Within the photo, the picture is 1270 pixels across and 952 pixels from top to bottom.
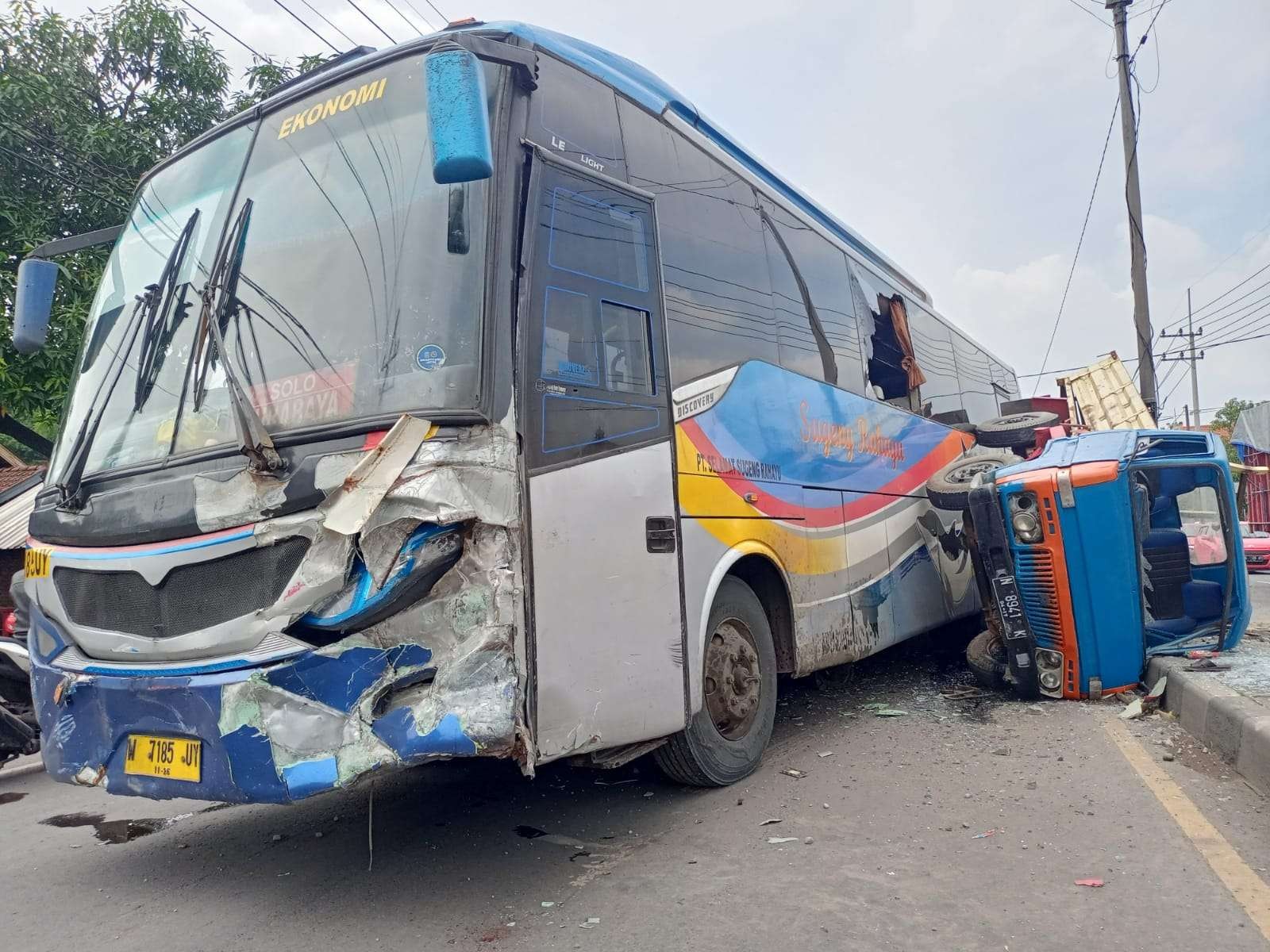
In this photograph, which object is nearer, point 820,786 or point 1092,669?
point 820,786

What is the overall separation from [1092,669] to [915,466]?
7.43 ft

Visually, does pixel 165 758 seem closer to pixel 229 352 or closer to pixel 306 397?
pixel 306 397

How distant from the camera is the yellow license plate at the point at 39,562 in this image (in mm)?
3914

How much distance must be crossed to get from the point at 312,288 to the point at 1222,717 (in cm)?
483

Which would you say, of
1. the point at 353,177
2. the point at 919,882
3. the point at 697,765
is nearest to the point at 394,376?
the point at 353,177

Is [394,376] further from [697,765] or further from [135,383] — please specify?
[697,765]

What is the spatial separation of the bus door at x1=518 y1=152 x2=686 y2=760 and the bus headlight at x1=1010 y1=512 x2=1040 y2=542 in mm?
3071

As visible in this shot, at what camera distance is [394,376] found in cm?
333

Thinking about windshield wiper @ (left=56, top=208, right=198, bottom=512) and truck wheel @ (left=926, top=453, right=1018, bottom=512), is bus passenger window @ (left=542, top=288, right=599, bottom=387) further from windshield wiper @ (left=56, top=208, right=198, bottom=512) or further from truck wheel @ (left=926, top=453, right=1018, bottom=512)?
truck wheel @ (left=926, top=453, right=1018, bottom=512)

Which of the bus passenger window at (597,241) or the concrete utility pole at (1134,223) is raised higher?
the concrete utility pole at (1134,223)

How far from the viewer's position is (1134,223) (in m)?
16.1

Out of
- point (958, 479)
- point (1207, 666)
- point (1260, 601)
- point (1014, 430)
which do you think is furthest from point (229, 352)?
point (1260, 601)

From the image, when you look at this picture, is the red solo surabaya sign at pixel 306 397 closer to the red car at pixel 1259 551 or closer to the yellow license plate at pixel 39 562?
the yellow license plate at pixel 39 562

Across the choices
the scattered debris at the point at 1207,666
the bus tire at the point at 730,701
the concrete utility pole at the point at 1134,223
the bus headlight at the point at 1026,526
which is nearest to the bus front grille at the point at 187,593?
the bus tire at the point at 730,701
